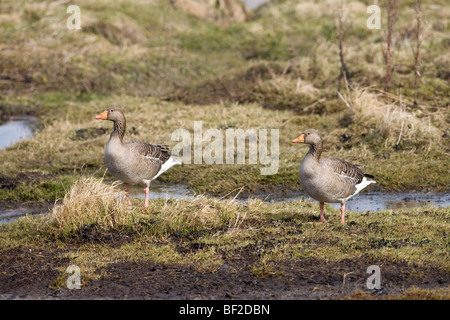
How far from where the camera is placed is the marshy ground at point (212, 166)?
7.53 m

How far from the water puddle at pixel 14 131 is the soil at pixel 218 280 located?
29.0 feet

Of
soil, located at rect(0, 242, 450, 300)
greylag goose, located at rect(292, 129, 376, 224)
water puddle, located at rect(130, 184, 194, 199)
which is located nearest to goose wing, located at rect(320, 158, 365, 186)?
greylag goose, located at rect(292, 129, 376, 224)

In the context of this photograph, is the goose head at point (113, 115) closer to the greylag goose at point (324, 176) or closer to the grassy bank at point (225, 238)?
the grassy bank at point (225, 238)

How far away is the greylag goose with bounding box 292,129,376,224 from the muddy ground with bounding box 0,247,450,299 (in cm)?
132

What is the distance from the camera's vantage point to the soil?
703 cm

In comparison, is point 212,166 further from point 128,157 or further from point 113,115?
point 128,157

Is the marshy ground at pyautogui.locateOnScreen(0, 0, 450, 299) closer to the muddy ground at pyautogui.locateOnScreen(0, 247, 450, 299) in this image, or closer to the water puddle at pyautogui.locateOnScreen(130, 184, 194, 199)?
the muddy ground at pyautogui.locateOnScreen(0, 247, 450, 299)

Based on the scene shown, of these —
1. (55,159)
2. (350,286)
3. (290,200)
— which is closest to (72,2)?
(55,159)

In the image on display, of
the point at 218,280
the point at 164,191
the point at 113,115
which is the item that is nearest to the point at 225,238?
the point at 218,280

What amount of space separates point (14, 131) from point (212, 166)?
24.9 ft

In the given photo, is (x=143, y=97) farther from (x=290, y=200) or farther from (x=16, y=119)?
(x=290, y=200)

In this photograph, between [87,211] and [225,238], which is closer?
[225,238]

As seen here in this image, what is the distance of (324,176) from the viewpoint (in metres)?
8.83

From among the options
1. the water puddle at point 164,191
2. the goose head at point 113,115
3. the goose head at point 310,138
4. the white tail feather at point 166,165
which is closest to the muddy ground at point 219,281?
the goose head at point 310,138
